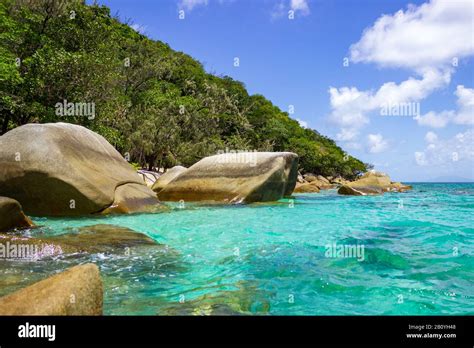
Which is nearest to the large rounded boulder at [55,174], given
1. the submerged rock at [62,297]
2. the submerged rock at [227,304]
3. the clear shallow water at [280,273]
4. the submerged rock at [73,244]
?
the clear shallow water at [280,273]

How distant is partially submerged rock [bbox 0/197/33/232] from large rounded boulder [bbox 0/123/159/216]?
211cm

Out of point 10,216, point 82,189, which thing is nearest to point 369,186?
point 82,189

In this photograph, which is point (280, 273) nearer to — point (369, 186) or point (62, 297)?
point (62, 297)

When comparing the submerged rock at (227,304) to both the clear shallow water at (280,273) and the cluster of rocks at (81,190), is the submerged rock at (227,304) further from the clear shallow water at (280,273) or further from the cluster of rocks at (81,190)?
the cluster of rocks at (81,190)

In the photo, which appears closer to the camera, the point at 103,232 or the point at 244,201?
the point at 103,232

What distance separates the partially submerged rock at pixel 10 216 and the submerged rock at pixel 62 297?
510 cm

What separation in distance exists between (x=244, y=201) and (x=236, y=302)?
1207cm

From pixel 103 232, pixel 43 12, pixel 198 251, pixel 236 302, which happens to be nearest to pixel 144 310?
pixel 236 302

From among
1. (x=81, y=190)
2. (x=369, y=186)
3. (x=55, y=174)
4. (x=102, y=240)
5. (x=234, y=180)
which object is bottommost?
(x=102, y=240)

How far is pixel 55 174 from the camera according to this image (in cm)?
995

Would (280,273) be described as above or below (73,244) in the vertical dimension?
below

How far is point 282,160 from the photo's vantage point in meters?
17.5

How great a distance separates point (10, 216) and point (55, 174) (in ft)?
7.66
